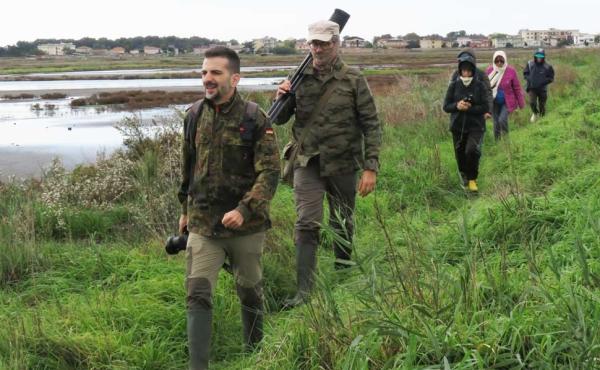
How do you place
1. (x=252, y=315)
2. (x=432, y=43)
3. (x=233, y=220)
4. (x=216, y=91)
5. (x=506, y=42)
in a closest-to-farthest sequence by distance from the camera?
(x=233, y=220) < (x=216, y=91) < (x=252, y=315) < (x=432, y=43) < (x=506, y=42)

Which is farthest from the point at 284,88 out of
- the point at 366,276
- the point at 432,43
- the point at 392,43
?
the point at 392,43

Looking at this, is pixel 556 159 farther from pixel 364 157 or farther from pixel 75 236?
pixel 75 236

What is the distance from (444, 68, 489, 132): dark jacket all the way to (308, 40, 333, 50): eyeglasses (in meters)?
3.69

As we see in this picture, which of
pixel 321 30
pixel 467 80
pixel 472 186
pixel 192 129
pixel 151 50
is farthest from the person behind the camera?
pixel 151 50

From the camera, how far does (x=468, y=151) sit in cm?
824

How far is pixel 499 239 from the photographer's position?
5043mm

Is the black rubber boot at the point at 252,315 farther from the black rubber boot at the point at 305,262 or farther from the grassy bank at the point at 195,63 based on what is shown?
the grassy bank at the point at 195,63

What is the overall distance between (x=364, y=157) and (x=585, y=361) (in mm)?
2923

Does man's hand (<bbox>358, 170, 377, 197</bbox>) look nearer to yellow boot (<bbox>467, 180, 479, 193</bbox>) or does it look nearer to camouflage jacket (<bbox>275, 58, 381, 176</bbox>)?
camouflage jacket (<bbox>275, 58, 381, 176</bbox>)

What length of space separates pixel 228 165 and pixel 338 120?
1.43 metres

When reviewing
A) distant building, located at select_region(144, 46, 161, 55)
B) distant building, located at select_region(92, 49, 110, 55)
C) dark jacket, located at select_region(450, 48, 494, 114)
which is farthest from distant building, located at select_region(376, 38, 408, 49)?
dark jacket, located at select_region(450, 48, 494, 114)

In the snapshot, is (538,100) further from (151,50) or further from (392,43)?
(392,43)

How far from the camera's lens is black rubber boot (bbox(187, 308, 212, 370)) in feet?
12.6

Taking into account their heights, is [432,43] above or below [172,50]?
above
